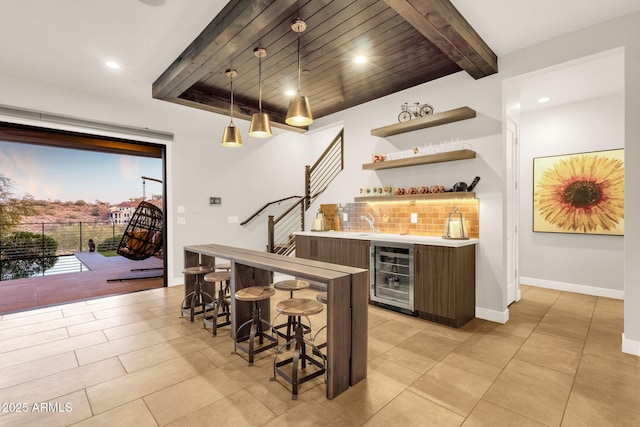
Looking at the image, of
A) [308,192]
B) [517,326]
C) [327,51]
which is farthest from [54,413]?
[308,192]

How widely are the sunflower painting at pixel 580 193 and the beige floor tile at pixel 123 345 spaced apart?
558 centimetres

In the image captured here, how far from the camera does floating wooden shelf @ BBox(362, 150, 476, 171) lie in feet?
11.5

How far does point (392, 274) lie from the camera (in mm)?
3822

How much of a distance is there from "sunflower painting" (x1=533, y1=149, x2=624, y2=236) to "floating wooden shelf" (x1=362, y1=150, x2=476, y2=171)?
2.27 meters

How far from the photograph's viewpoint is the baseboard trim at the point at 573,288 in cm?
428

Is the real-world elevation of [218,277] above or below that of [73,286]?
above

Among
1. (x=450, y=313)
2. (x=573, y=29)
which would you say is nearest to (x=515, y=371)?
(x=450, y=313)

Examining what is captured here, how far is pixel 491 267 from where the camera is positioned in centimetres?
346

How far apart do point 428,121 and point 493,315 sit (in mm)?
2416

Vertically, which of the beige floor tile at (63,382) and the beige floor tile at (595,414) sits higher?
the beige floor tile at (63,382)

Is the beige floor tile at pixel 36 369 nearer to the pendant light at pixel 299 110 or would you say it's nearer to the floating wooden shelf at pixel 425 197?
the pendant light at pixel 299 110

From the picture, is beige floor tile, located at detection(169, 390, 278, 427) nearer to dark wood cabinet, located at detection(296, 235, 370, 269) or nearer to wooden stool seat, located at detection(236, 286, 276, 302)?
wooden stool seat, located at detection(236, 286, 276, 302)

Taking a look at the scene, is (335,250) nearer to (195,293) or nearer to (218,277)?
(218,277)

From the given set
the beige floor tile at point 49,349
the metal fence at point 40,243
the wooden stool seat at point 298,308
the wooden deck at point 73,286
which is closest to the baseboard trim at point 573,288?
the wooden stool seat at point 298,308
